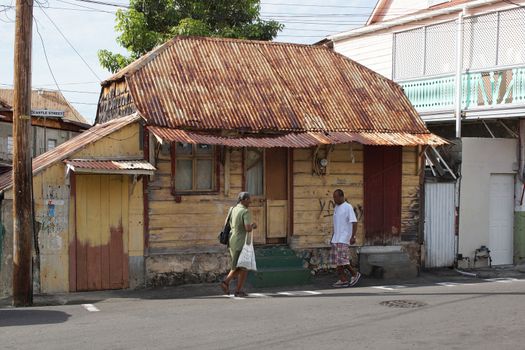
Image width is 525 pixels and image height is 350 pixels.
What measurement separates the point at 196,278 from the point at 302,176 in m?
2.85

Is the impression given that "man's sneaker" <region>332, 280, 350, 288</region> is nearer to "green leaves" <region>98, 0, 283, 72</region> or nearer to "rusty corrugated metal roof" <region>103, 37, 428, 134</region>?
"rusty corrugated metal roof" <region>103, 37, 428, 134</region>

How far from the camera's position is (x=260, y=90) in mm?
13422

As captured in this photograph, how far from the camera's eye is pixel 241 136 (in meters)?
12.4

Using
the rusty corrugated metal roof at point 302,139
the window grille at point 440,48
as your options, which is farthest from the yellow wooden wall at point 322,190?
the window grille at point 440,48

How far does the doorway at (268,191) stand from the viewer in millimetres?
12891

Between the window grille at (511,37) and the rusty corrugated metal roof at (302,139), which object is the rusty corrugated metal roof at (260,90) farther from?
the window grille at (511,37)

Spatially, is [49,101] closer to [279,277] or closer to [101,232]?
[101,232]

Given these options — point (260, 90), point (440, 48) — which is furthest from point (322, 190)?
point (440, 48)

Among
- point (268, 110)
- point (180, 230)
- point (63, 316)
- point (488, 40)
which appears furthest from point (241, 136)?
point (488, 40)

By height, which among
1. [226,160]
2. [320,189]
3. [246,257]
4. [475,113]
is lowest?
[246,257]

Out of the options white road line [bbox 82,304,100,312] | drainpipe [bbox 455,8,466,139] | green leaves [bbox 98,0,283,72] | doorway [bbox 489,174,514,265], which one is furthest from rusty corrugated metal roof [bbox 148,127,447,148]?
green leaves [bbox 98,0,283,72]

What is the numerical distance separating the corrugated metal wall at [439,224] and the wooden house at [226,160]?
464 mm

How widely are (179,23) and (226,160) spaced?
8.59 m

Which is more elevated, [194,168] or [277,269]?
[194,168]
